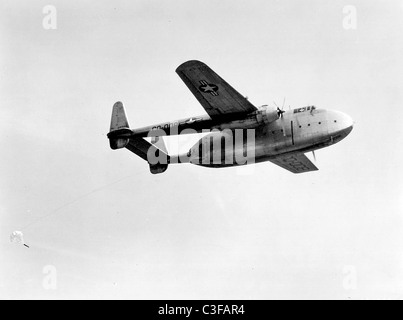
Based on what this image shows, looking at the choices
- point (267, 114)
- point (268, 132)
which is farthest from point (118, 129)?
point (267, 114)

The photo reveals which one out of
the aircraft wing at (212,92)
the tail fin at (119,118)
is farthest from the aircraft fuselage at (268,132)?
the tail fin at (119,118)

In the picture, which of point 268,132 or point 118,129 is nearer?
point 268,132

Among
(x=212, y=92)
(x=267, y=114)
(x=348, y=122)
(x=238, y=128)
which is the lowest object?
(x=348, y=122)

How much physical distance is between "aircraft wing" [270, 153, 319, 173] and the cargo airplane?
3376mm

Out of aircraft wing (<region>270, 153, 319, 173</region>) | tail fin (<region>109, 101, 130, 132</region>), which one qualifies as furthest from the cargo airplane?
aircraft wing (<region>270, 153, 319, 173</region>)

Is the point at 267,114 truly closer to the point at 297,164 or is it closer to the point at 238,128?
the point at 238,128

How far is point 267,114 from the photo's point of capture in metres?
25.7

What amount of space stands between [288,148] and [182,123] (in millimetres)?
5588

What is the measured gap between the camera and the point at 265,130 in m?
26.6

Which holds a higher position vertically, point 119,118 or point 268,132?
point 119,118

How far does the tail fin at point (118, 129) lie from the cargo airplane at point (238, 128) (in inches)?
2.2

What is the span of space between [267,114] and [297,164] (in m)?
6.50

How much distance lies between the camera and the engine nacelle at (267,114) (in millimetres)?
25656
